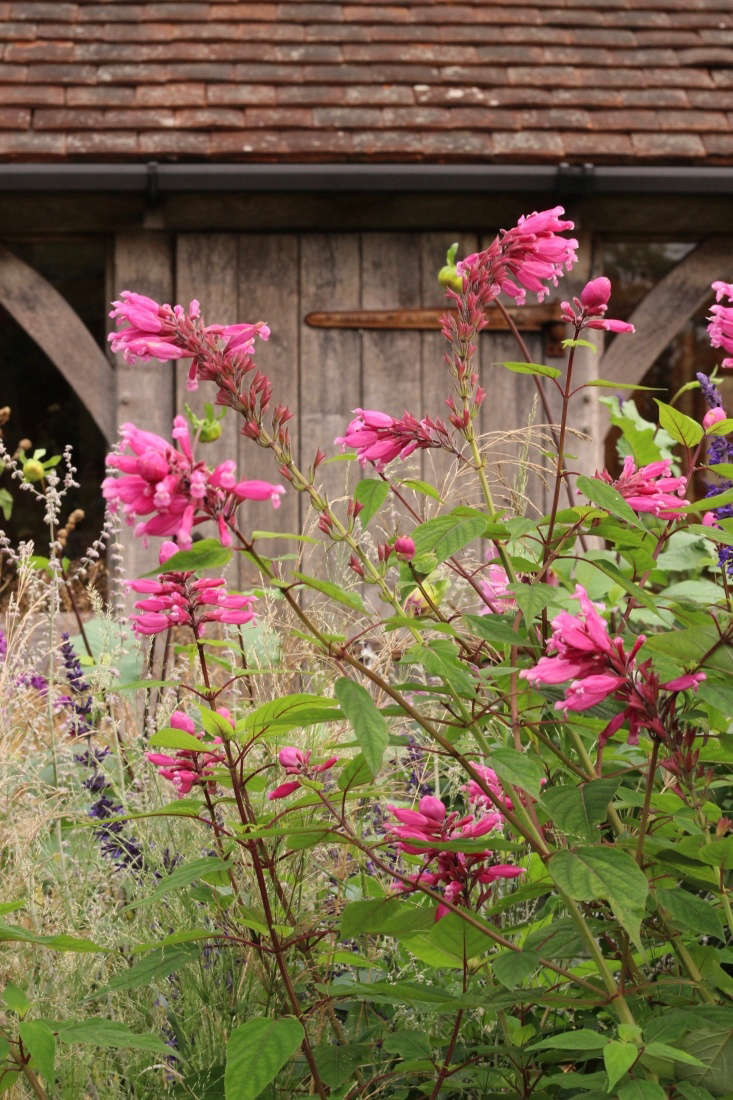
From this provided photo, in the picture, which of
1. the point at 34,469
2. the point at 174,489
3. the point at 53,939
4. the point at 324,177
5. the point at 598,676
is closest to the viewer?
the point at 174,489

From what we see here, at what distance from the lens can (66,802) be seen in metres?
2.71

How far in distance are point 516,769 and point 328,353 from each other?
4.53 meters

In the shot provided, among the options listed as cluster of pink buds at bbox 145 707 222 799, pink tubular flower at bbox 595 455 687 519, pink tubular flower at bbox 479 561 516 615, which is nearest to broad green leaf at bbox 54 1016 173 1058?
cluster of pink buds at bbox 145 707 222 799

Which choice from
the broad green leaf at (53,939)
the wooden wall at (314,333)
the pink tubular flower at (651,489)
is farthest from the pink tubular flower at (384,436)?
the wooden wall at (314,333)

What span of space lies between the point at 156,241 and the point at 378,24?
1.38 metres

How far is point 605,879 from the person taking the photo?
4.20ft

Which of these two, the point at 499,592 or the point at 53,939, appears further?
the point at 499,592

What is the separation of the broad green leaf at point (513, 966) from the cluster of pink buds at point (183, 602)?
435mm

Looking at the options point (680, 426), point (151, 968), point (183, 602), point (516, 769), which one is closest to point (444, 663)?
point (516, 769)

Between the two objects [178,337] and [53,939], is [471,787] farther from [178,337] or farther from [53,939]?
[178,337]

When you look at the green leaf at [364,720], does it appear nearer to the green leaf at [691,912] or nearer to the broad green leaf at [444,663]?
the broad green leaf at [444,663]

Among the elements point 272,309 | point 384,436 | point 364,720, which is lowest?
point 364,720

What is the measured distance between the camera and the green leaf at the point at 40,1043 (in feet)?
4.51

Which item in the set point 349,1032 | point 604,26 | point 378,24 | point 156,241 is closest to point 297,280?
point 156,241
